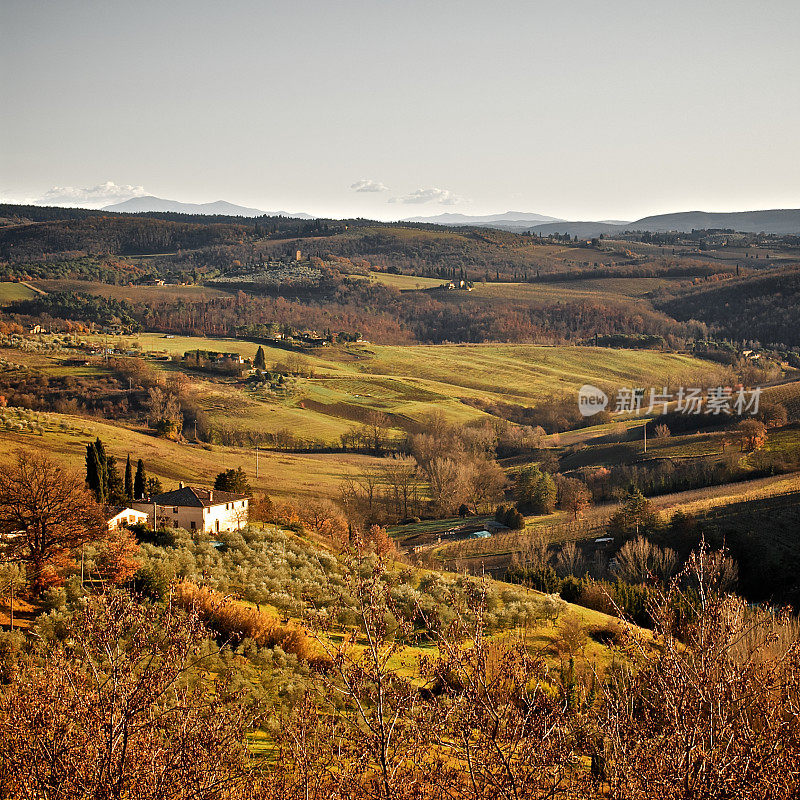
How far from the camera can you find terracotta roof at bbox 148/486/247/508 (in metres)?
32.9

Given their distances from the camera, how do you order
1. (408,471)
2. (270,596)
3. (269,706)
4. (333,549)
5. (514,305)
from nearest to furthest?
(269,706)
(270,596)
(333,549)
(408,471)
(514,305)

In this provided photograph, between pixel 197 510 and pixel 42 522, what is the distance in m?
9.64

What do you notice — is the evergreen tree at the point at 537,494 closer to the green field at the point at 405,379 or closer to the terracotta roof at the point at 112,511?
the terracotta roof at the point at 112,511

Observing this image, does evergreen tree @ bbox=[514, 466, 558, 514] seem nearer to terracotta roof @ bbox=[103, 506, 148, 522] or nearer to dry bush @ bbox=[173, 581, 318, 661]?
terracotta roof @ bbox=[103, 506, 148, 522]

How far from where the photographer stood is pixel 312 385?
106125mm

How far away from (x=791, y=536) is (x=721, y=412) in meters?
38.9

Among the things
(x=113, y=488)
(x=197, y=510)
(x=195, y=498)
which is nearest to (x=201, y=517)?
(x=197, y=510)

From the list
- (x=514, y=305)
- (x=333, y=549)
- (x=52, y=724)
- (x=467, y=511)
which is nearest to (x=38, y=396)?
(x=467, y=511)

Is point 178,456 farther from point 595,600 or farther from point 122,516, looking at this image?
point 595,600

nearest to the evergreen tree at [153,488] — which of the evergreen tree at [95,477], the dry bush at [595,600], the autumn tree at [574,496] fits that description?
the evergreen tree at [95,477]

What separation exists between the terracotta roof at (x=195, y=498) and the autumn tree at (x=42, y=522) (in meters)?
7.23

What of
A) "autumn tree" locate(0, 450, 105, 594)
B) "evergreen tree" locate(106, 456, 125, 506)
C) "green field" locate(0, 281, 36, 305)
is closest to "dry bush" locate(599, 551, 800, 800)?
"autumn tree" locate(0, 450, 105, 594)

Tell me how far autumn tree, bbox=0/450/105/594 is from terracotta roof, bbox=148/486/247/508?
23.7 feet

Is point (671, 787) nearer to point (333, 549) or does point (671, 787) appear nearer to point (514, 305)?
point (333, 549)
